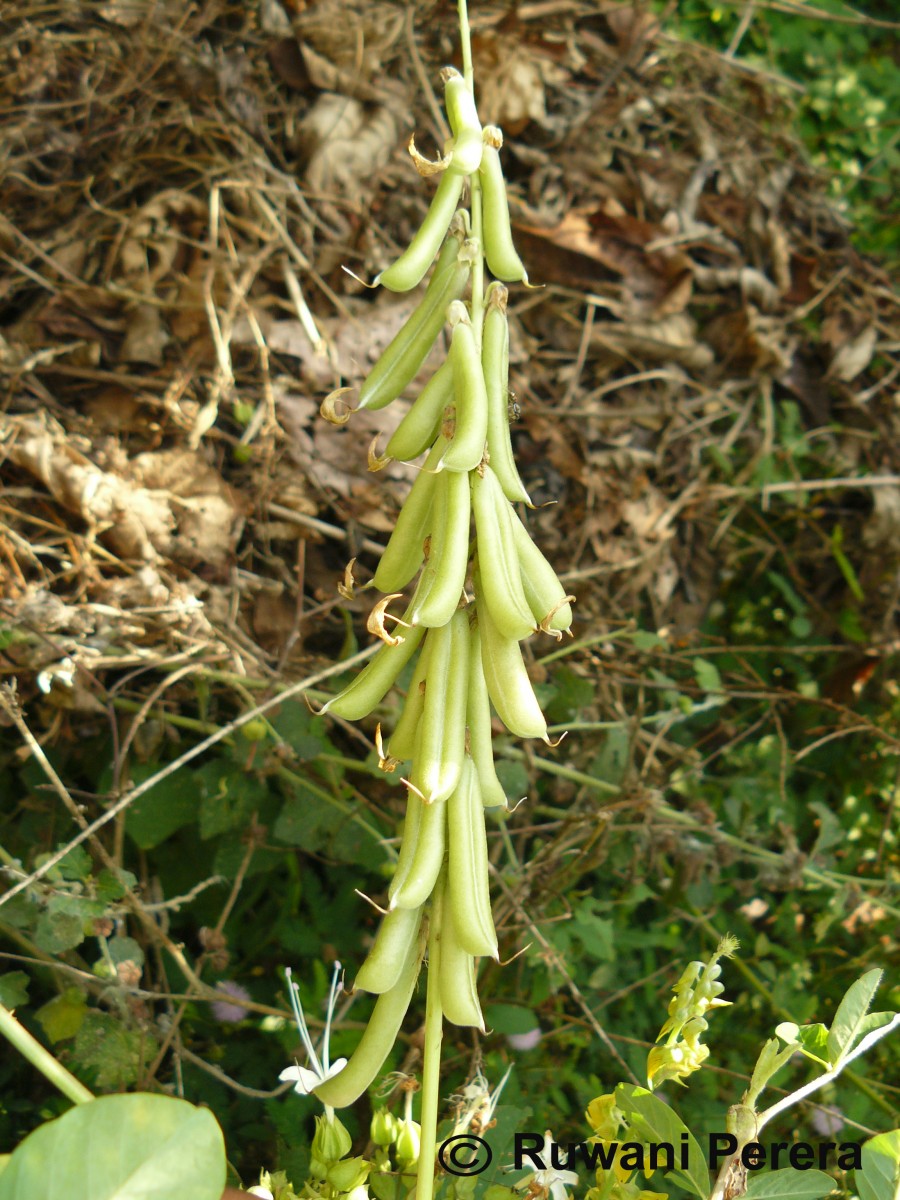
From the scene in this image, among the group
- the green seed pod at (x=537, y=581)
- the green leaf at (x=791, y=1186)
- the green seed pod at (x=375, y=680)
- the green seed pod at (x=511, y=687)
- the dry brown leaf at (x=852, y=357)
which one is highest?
the green seed pod at (x=537, y=581)

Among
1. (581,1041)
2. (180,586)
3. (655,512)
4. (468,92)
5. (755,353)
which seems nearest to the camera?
(468,92)

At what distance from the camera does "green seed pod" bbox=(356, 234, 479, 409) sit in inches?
38.2

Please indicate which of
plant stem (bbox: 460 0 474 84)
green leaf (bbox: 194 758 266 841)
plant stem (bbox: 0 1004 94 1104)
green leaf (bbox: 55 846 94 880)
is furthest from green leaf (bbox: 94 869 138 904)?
plant stem (bbox: 460 0 474 84)

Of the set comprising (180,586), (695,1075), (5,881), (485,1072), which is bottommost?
(695,1075)

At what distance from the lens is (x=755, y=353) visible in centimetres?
265

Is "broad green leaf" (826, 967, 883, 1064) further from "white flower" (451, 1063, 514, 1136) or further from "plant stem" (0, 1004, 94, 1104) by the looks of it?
"plant stem" (0, 1004, 94, 1104)

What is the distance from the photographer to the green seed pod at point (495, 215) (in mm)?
919

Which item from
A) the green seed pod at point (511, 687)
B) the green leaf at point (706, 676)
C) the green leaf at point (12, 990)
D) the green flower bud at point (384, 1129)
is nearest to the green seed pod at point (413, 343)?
the green seed pod at point (511, 687)

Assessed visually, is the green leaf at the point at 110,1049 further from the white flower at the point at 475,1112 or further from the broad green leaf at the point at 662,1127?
the broad green leaf at the point at 662,1127

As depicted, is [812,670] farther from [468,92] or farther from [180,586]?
[468,92]

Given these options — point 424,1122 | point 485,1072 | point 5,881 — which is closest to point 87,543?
point 5,881

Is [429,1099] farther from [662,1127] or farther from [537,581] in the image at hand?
[537,581]

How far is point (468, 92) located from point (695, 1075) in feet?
5.20

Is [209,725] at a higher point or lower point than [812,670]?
higher
